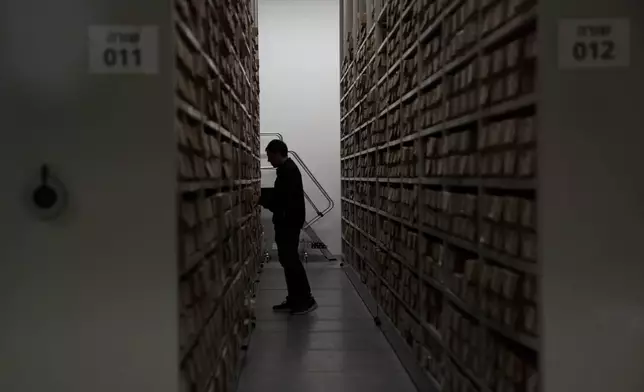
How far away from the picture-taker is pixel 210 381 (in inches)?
109

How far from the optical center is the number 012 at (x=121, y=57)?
186cm

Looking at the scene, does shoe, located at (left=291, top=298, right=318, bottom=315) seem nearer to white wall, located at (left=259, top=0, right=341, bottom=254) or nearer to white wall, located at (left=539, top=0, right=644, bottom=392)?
white wall, located at (left=539, top=0, right=644, bottom=392)

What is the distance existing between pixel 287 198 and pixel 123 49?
4013mm

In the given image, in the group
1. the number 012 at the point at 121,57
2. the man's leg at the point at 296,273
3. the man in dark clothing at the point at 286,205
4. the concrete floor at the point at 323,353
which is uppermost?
the number 012 at the point at 121,57

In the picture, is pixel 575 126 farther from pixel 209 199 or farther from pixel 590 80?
pixel 209 199

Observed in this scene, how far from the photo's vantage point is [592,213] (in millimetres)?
2047

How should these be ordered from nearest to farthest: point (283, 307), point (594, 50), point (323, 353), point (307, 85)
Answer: point (594, 50) < point (323, 353) < point (283, 307) < point (307, 85)

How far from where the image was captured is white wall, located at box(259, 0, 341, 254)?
10625mm

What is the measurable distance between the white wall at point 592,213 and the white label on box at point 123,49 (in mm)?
1185

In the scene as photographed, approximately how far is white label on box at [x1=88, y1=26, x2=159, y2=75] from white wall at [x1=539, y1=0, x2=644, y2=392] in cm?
118

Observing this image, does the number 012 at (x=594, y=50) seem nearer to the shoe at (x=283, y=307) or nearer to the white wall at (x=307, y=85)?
the shoe at (x=283, y=307)

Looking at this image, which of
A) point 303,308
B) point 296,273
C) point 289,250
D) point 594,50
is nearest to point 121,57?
point 594,50

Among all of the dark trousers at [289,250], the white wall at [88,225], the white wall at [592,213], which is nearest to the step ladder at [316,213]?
the dark trousers at [289,250]

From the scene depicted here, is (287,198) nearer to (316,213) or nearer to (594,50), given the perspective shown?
(594,50)
